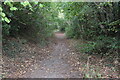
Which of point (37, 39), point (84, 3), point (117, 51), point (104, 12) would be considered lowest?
point (37, 39)

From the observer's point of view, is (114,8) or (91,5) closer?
(114,8)

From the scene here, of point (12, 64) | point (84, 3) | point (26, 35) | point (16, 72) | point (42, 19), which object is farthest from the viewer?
point (42, 19)

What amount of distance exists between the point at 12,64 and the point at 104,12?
6.82m

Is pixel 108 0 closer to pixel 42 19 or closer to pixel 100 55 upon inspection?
pixel 100 55

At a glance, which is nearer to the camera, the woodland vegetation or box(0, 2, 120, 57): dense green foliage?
the woodland vegetation

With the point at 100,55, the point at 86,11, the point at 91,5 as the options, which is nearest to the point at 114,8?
the point at 91,5

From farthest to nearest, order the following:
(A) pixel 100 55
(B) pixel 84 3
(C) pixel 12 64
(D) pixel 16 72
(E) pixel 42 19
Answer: (E) pixel 42 19
(B) pixel 84 3
(A) pixel 100 55
(C) pixel 12 64
(D) pixel 16 72

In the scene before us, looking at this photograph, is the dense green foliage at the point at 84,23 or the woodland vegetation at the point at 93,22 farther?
the dense green foliage at the point at 84,23

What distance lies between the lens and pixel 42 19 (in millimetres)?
13742

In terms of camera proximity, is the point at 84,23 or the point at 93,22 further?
the point at 84,23

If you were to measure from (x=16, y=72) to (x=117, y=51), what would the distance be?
540cm

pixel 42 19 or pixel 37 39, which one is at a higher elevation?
pixel 42 19

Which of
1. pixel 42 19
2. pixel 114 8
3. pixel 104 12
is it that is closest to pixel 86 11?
pixel 104 12

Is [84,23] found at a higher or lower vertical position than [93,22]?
Answer: lower
